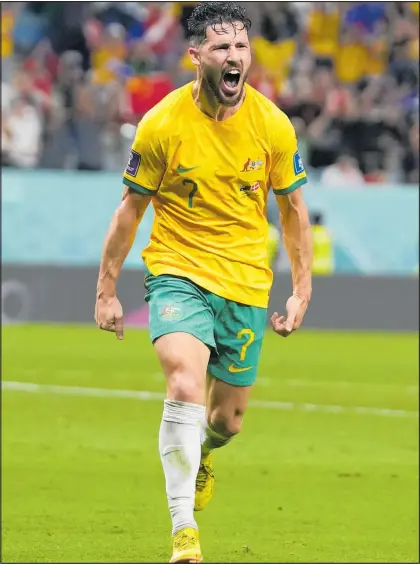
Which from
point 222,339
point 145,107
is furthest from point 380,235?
point 222,339

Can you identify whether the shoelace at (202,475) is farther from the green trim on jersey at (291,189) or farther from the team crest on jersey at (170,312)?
the green trim on jersey at (291,189)

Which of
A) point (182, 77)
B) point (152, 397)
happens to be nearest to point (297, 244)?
point (152, 397)

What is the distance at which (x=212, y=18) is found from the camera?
6730 mm

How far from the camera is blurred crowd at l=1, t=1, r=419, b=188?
2184 centimetres

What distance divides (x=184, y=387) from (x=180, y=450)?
10.8 inches

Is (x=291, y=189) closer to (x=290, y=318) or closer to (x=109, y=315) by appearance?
(x=290, y=318)

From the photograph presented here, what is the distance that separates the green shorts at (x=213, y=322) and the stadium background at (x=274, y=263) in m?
2.93

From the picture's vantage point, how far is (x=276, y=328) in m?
7.02

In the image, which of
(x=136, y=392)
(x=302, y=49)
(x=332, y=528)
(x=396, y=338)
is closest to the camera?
(x=332, y=528)

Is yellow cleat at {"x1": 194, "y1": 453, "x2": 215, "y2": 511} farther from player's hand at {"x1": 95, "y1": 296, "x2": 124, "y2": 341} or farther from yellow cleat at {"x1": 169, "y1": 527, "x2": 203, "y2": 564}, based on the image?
yellow cleat at {"x1": 169, "y1": 527, "x2": 203, "y2": 564}

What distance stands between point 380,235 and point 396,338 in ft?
5.13

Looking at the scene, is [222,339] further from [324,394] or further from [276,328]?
[324,394]

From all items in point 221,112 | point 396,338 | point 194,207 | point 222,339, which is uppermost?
point 221,112

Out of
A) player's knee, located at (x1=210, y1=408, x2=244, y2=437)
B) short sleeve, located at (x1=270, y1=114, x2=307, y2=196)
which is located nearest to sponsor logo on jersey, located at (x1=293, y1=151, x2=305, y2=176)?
short sleeve, located at (x1=270, y1=114, x2=307, y2=196)
